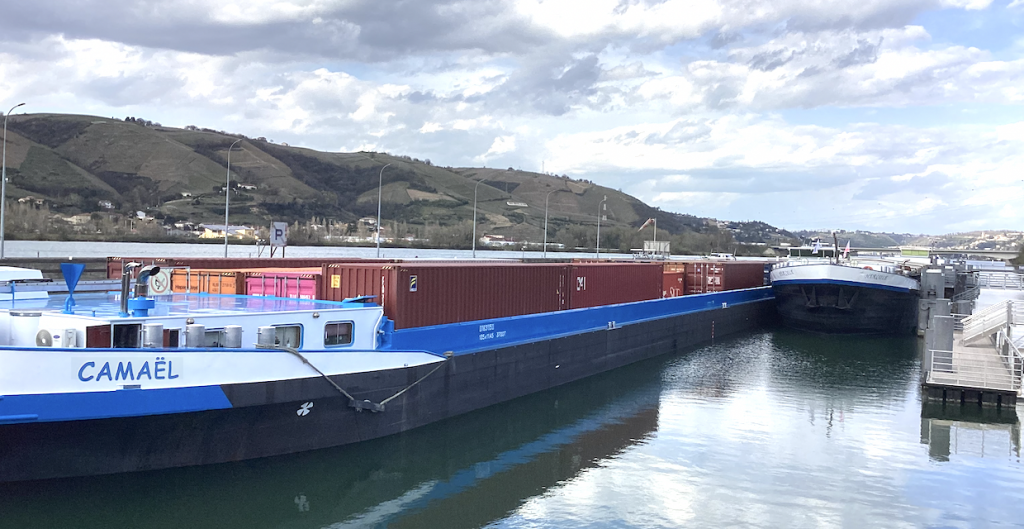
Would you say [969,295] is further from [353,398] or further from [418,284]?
[353,398]

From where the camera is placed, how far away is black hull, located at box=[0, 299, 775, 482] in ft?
40.2

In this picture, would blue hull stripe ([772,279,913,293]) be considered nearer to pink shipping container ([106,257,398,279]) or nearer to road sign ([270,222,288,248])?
pink shipping container ([106,257,398,279])

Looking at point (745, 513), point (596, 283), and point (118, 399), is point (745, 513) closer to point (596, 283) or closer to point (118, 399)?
point (118, 399)

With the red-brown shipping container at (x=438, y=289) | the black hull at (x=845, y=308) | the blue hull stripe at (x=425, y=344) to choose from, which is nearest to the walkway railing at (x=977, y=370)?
the blue hull stripe at (x=425, y=344)

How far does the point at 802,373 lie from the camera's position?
1223 inches

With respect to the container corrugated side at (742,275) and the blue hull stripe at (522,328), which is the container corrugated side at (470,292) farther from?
the container corrugated side at (742,275)

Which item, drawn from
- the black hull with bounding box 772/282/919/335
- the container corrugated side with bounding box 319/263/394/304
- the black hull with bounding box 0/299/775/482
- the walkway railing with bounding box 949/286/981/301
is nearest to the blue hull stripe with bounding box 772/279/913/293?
the black hull with bounding box 772/282/919/335

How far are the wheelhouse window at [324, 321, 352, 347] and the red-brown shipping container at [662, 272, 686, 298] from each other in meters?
23.9

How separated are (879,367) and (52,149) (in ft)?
358

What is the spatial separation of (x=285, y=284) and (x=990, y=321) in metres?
26.8

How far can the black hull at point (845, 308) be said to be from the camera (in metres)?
42.8


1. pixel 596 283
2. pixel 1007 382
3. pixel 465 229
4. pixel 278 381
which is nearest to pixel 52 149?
pixel 465 229

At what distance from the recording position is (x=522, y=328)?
74.9ft

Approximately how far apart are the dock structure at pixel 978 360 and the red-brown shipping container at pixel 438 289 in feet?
44.7
